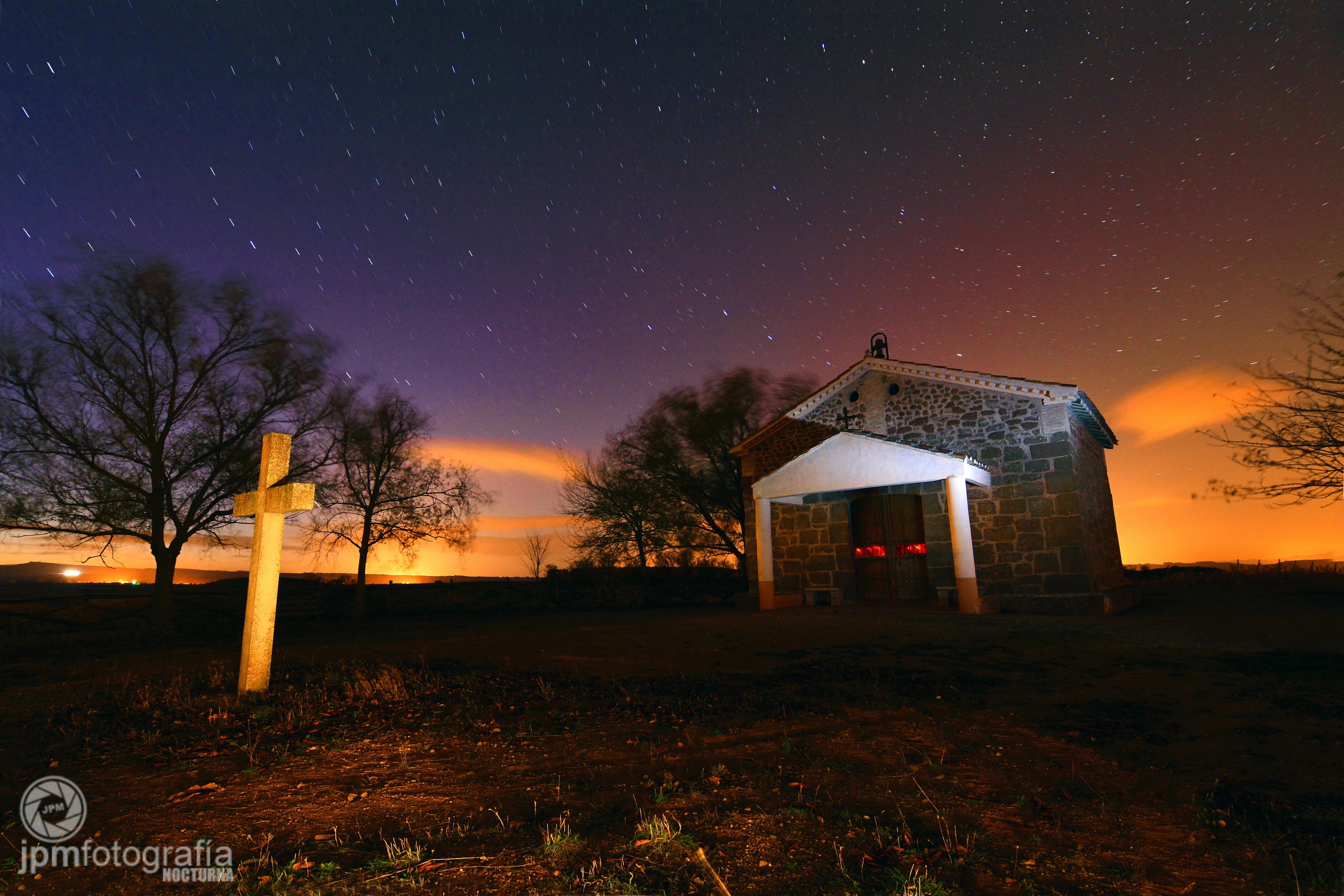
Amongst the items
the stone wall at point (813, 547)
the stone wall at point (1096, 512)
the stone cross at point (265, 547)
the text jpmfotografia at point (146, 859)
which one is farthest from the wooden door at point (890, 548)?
the text jpmfotografia at point (146, 859)

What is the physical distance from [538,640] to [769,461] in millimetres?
10011

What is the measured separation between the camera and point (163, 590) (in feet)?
48.4

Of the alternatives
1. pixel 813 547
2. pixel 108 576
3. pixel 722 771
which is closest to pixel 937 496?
pixel 813 547

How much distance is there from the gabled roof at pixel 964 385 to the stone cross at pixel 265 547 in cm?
1371

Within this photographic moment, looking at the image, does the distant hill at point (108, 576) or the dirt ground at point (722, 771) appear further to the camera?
the distant hill at point (108, 576)

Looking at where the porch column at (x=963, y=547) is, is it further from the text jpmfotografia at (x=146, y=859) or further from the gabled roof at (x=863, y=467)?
the text jpmfotografia at (x=146, y=859)

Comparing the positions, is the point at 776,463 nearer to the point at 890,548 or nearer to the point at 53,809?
the point at 890,548

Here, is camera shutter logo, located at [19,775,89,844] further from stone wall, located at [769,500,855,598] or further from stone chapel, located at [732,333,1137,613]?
stone wall, located at [769,500,855,598]

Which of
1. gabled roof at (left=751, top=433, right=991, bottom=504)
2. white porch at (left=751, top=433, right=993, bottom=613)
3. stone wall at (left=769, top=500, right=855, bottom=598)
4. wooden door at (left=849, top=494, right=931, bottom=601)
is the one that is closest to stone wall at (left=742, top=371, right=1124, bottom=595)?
stone wall at (left=769, top=500, right=855, bottom=598)

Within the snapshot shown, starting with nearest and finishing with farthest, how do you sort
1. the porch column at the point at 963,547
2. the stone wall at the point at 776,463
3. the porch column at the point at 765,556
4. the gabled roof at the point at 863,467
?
the porch column at the point at 963,547 < the gabled roof at the point at 863,467 < the porch column at the point at 765,556 < the stone wall at the point at 776,463

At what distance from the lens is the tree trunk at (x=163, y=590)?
570 inches

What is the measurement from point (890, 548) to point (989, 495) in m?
2.94

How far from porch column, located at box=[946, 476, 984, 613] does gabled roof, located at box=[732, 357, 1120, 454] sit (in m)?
3.08

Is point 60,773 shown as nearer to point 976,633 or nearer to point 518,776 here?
point 518,776
